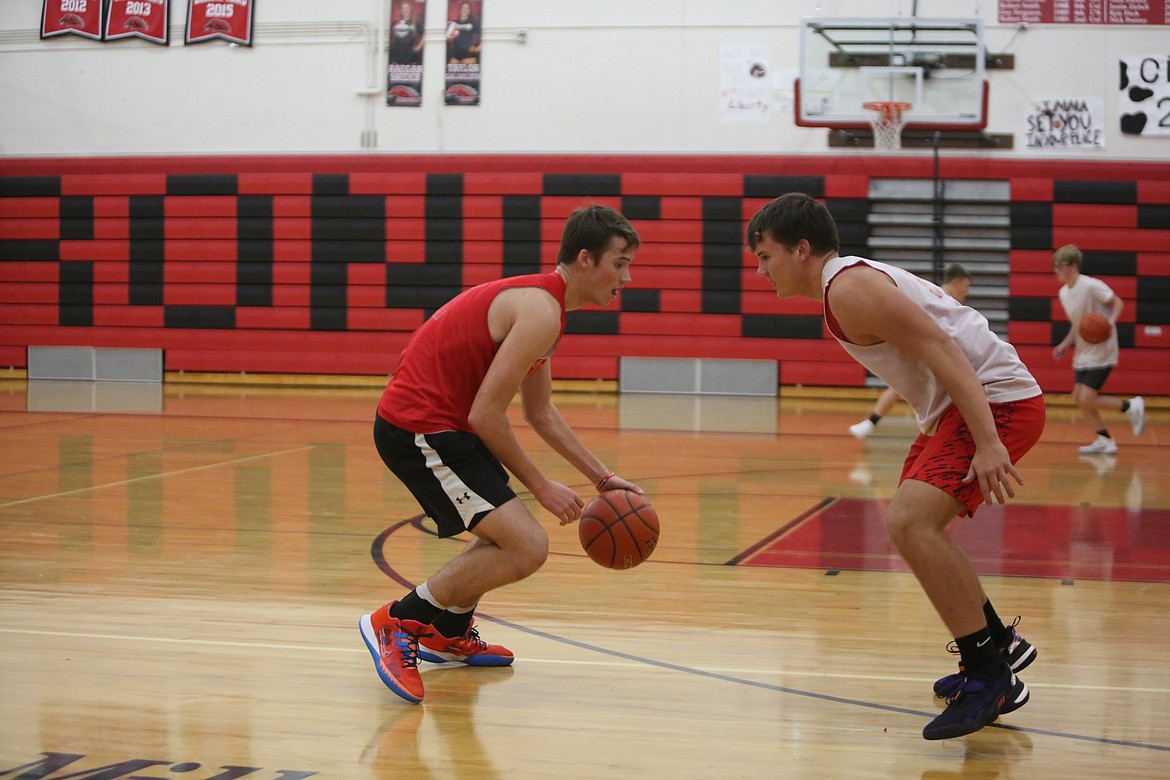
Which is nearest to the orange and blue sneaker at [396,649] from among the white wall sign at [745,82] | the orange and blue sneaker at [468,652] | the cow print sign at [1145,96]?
the orange and blue sneaker at [468,652]

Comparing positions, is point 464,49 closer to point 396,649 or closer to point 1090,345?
point 1090,345

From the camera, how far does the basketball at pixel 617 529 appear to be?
315 cm

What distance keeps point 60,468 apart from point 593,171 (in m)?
6.84

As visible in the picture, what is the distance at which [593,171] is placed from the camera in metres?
12.3

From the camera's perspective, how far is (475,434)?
123 inches

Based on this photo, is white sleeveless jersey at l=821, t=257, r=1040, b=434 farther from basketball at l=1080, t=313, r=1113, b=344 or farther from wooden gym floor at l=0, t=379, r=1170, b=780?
basketball at l=1080, t=313, r=1113, b=344

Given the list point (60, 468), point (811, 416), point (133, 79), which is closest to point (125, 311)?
point (133, 79)

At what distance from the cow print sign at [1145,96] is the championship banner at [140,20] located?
32.6ft

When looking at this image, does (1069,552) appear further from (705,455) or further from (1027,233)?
(1027,233)

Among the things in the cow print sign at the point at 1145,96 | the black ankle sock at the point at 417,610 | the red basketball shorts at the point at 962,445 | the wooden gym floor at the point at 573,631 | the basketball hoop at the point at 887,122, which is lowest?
the wooden gym floor at the point at 573,631

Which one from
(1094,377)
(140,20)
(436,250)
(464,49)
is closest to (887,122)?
(1094,377)

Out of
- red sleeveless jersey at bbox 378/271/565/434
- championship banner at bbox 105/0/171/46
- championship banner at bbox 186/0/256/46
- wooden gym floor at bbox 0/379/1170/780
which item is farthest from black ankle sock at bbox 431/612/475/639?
championship banner at bbox 105/0/171/46

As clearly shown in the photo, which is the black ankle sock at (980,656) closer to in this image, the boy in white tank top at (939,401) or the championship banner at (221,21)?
the boy in white tank top at (939,401)

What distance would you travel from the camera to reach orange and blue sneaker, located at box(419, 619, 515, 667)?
10.7ft
